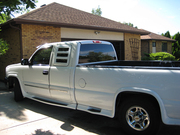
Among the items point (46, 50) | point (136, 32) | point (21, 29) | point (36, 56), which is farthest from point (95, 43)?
point (136, 32)

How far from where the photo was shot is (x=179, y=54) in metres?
28.0

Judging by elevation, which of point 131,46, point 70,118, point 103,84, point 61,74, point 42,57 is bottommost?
point 70,118

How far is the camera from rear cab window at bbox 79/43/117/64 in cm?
473

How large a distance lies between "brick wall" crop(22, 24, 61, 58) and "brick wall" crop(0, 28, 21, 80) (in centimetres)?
50

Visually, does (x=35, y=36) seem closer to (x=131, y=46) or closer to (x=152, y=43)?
(x=131, y=46)

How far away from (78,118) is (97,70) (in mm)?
1647

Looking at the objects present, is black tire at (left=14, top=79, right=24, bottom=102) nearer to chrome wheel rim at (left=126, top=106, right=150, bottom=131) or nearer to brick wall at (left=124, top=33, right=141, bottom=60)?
chrome wheel rim at (left=126, top=106, right=150, bottom=131)

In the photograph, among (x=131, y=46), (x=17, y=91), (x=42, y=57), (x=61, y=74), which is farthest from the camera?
(x=131, y=46)

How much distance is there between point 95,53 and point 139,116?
235 cm

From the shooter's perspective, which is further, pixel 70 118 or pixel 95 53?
pixel 95 53

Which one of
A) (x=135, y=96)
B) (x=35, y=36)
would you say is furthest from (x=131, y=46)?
(x=135, y=96)

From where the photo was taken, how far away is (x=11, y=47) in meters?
10.8

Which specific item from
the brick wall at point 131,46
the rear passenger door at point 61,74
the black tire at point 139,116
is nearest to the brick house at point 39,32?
the brick wall at point 131,46

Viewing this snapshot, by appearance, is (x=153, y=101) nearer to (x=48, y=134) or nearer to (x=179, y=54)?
(x=48, y=134)
